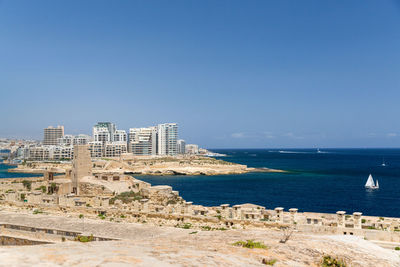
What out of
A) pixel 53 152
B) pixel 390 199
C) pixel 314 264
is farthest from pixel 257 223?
pixel 53 152

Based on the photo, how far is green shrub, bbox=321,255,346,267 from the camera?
796 cm

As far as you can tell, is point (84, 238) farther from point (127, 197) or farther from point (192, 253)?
point (127, 197)

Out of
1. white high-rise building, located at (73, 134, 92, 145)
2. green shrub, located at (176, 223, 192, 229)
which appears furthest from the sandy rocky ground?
white high-rise building, located at (73, 134, 92, 145)

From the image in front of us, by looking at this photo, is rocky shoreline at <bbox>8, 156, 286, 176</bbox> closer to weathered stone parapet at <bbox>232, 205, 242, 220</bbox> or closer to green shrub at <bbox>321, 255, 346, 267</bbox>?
weathered stone parapet at <bbox>232, 205, 242, 220</bbox>

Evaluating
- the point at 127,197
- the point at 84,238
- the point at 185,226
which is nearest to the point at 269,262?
the point at 84,238

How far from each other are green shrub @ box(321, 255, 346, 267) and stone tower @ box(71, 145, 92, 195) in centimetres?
2300

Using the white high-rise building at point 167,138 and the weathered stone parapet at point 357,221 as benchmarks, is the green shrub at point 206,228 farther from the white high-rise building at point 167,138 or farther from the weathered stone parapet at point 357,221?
the white high-rise building at point 167,138

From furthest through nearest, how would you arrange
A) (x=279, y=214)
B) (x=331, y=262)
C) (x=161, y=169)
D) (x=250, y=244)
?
1. (x=161, y=169)
2. (x=279, y=214)
3. (x=250, y=244)
4. (x=331, y=262)

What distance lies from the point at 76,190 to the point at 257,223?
17070mm

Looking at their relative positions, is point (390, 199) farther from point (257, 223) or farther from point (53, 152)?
point (53, 152)

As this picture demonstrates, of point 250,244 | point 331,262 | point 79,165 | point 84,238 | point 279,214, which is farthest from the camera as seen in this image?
point 79,165

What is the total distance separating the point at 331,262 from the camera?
8078mm

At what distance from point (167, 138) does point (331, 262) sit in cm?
16206

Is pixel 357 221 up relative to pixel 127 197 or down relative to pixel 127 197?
up
